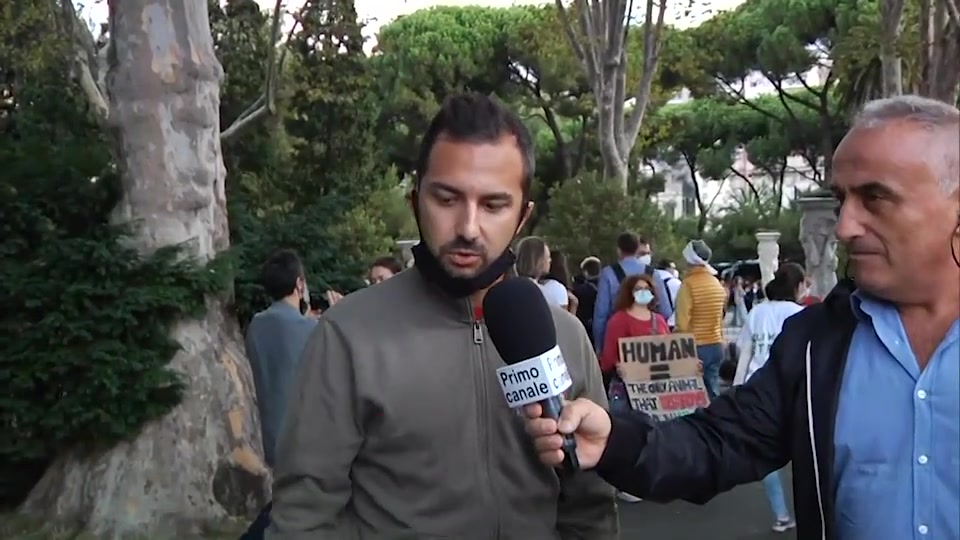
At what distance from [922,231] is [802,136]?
4318 cm

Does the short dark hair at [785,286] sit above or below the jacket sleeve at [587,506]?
below

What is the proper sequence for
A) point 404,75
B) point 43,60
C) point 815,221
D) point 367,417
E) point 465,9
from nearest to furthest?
point 367,417, point 43,60, point 815,221, point 404,75, point 465,9

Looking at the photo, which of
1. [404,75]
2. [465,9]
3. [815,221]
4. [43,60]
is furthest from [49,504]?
[465,9]

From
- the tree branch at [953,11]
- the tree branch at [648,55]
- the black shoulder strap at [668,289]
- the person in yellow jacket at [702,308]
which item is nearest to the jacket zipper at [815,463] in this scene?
the person in yellow jacket at [702,308]

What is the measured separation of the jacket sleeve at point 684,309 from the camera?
421 inches

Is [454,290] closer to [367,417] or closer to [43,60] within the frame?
[367,417]

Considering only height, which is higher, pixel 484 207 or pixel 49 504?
pixel 484 207

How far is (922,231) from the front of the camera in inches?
89.8

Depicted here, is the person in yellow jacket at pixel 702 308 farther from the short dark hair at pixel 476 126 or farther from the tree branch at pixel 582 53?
the tree branch at pixel 582 53

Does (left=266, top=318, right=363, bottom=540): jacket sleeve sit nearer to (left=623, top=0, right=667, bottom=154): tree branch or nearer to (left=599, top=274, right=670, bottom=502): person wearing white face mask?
(left=599, top=274, right=670, bottom=502): person wearing white face mask

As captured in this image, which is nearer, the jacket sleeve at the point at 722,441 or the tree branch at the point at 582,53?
the jacket sleeve at the point at 722,441

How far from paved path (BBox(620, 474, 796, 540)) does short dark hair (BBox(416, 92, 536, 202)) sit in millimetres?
6007

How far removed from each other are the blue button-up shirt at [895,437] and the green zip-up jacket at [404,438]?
0.62m

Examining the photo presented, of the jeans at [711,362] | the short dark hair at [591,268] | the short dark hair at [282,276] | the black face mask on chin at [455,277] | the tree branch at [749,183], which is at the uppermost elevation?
the black face mask on chin at [455,277]
